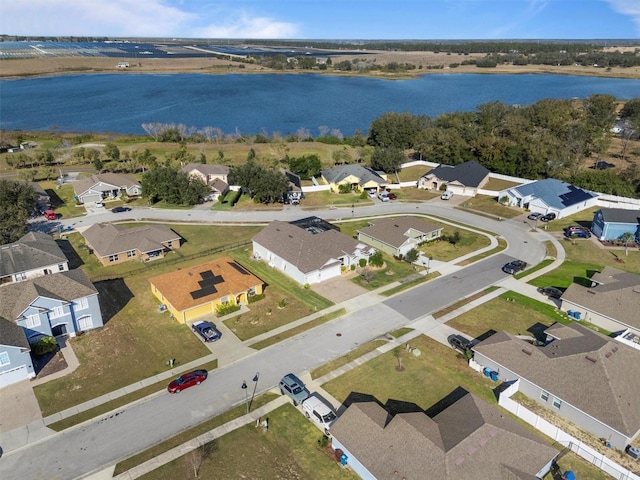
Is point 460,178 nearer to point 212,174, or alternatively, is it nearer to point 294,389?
point 212,174

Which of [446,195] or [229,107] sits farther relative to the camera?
[229,107]

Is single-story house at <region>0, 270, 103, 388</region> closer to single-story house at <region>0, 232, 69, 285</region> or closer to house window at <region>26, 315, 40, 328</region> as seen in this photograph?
house window at <region>26, 315, 40, 328</region>

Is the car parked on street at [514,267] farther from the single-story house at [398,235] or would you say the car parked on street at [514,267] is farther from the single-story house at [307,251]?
the single-story house at [307,251]

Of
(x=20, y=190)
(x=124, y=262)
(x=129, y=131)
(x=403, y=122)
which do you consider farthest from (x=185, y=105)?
(x=124, y=262)

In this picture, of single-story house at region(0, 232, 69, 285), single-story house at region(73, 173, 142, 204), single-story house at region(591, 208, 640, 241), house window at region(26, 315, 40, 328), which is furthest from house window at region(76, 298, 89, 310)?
single-story house at region(591, 208, 640, 241)

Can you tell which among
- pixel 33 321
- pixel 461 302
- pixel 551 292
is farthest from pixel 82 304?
pixel 551 292

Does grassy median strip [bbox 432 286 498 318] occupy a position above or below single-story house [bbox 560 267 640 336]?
below

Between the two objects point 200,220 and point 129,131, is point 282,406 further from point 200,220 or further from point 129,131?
point 129,131
